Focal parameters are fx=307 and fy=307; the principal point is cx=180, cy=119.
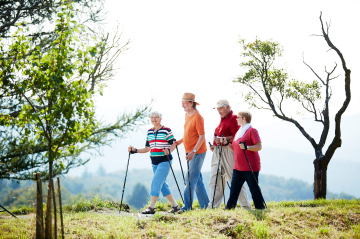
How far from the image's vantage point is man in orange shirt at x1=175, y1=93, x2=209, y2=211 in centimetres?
595

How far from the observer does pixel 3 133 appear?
1041 centimetres

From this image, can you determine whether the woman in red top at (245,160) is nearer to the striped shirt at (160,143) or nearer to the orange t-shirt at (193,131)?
the orange t-shirt at (193,131)

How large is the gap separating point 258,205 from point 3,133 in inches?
349

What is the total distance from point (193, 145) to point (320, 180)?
19.4ft

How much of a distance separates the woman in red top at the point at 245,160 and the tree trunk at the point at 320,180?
509 cm

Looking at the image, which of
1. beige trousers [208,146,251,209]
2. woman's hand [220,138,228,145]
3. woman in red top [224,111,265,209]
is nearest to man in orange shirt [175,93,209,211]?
beige trousers [208,146,251,209]

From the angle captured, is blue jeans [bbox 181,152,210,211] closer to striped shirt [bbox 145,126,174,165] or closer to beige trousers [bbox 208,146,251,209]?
beige trousers [bbox 208,146,251,209]

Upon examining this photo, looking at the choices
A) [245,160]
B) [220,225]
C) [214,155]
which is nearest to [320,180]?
[214,155]

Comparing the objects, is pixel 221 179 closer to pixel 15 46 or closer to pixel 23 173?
pixel 15 46

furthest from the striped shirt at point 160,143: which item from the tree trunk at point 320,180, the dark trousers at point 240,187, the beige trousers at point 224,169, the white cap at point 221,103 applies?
the tree trunk at point 320,180

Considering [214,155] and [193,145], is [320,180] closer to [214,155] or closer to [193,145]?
[214,155]

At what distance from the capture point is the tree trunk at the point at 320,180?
987 centimetres

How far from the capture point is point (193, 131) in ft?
20.0

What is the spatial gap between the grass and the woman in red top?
374 millimetres
